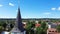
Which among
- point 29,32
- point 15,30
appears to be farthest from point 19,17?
point 29,32

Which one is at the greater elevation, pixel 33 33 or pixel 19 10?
pixel 19 10

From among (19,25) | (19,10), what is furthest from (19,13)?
(19,25)

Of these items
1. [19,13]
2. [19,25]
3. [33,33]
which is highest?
[19,13]

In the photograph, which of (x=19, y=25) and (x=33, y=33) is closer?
(x=19, y=25)

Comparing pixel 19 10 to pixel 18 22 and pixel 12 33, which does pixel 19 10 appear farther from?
pixel 12 33

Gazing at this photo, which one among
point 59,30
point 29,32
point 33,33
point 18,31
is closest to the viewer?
point 18,31

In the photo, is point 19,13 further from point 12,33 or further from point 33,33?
point 33,33

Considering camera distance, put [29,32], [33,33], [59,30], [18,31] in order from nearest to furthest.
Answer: [18,31]
[29,32]
[33,33]
[59,30]

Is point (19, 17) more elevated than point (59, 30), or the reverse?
point (19, 17)

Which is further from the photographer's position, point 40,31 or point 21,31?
point 40,31
